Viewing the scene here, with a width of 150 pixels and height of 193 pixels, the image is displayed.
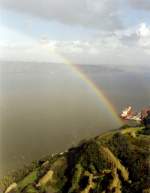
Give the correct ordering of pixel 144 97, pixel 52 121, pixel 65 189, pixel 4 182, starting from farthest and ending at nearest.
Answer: pixel 144 97, pixel 52 121, pixel 4 182, pixel 65 189

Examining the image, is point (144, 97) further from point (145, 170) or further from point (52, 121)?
point (145, 170)

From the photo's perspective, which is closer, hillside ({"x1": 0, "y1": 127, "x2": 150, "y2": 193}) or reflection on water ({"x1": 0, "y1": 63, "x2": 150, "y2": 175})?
hillside ({"x1": 0, "y1": 127, "x2": 150, "y2": 193})

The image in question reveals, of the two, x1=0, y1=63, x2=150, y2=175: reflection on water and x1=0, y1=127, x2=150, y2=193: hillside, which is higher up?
x1=0, y1=63, x2=150, y2=175: reflection on water

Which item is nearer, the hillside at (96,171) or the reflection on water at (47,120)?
the hillside at (96,171)

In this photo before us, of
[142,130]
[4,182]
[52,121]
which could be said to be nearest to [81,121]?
[52,121]

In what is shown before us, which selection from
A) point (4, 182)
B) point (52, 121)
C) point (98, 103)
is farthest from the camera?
point (98, 103)

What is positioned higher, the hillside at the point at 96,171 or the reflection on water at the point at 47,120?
the reflection on water at the point at 47,120

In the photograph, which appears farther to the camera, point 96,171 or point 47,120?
point 47,120

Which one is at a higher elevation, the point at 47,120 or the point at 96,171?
the point at 47,120
